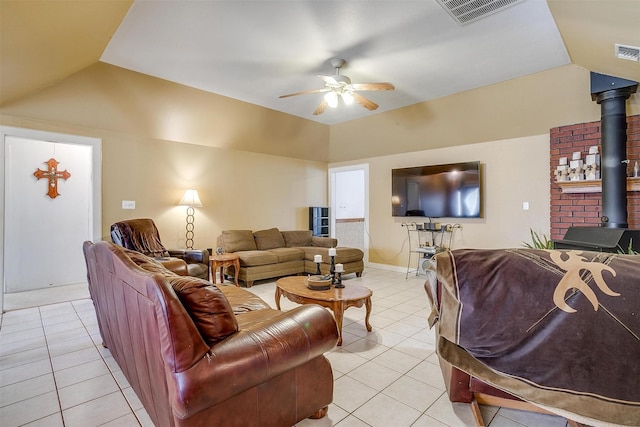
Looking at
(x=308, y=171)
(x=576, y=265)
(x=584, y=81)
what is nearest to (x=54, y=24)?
(x=576, y=265)

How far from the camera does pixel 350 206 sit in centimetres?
773

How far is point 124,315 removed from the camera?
5.49ft

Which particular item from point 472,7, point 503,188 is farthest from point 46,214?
point 503,188

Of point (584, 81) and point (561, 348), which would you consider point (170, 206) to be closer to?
point (561, 348)

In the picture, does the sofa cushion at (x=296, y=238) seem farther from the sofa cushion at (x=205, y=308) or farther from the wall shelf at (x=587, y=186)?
Result: the sofa cushion at (x=205, y=308)

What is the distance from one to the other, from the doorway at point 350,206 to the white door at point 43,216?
4498 mm

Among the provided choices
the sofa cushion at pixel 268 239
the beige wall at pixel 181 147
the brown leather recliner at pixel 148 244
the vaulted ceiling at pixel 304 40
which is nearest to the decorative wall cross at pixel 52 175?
the beige wall at pixel 181 147

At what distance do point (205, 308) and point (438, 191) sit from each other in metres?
4.72

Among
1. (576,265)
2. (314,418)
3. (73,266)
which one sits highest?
(576,265)

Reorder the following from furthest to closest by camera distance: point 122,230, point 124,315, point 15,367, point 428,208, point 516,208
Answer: point 428,208
point 516,208
point 122,230
point 15,367
point 124,315

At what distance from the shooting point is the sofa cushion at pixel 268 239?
18.0 feet

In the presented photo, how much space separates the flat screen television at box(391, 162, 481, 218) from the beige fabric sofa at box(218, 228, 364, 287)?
1344 millimetres

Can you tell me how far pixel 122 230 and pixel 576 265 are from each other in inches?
173

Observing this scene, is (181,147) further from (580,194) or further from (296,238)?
(580,194)
